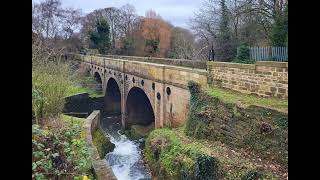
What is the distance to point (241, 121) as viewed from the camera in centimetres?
1023

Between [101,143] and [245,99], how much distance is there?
28.5 feet

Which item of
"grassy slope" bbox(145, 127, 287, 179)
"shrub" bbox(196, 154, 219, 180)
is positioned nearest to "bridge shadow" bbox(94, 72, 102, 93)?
"grassy slope" bbox(145, 127, 287, 179)

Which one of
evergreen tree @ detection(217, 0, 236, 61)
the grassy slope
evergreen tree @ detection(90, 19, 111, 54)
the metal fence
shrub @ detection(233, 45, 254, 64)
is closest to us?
the grassy slope

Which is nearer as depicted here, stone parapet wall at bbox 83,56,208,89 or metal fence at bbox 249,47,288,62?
metal fence at bbox 249,47,288,62

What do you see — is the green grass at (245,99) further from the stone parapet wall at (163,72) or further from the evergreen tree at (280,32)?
the evergreen tree at (280,32)

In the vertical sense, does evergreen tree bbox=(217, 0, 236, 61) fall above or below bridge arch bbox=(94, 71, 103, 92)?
above

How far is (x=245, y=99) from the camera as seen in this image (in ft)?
35.8

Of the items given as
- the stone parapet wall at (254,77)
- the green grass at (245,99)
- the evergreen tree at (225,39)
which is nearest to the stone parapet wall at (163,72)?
the stone parapet wall at (254,77)

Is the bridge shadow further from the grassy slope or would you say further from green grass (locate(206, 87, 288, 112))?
green grass (locate(206, 87, 288, 112))

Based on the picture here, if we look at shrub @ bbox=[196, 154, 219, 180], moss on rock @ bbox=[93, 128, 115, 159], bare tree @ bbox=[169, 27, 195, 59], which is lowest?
moss on rock @ bbox=[93, 128, 115, 159]

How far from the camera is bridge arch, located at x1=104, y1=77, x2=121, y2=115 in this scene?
30.3 metres

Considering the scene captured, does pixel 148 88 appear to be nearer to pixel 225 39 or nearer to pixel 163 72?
pixel 163 72

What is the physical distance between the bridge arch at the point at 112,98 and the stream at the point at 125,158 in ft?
16.5
